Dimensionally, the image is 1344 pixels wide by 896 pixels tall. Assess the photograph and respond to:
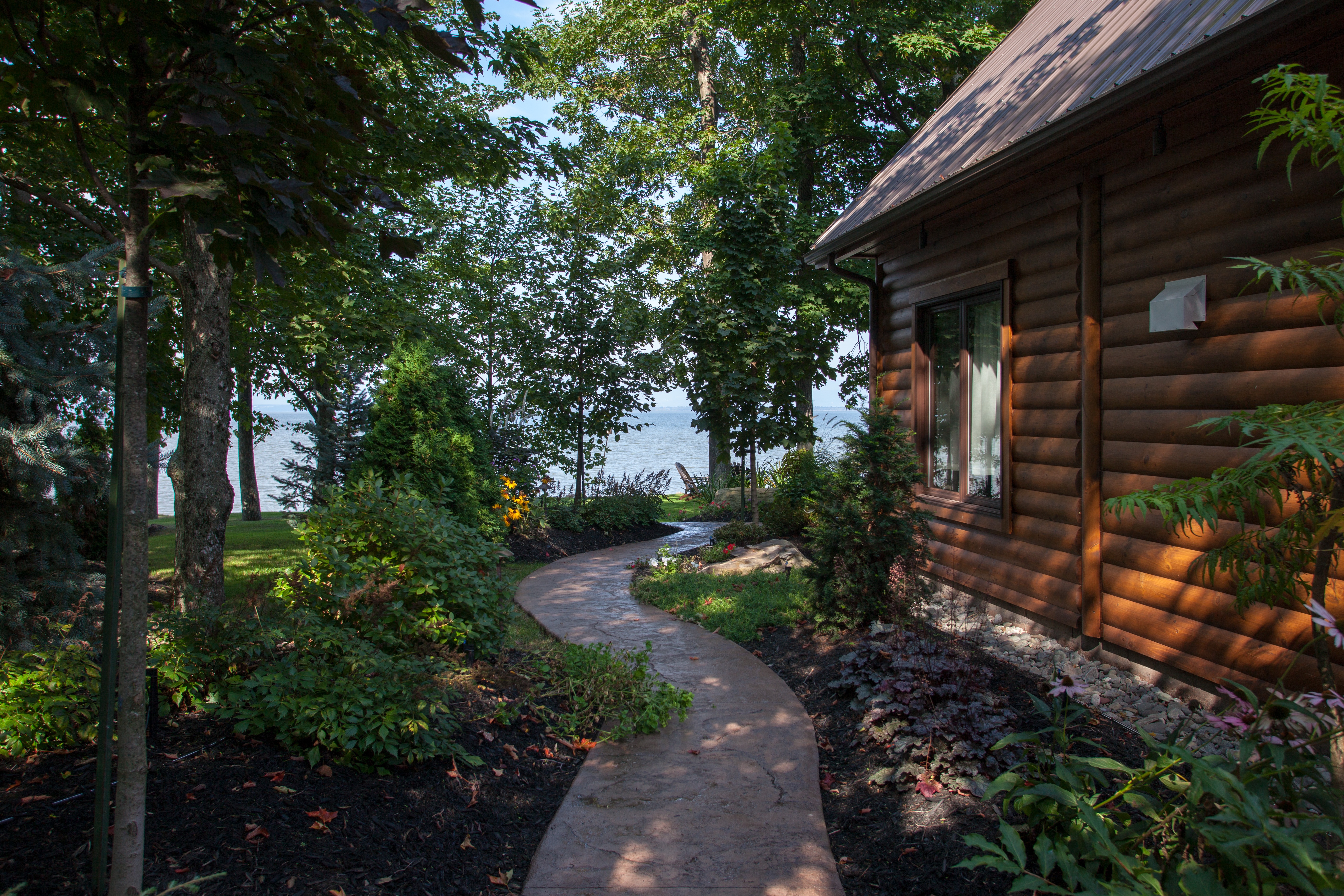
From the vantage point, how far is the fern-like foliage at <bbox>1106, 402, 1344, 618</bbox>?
75.3 inches

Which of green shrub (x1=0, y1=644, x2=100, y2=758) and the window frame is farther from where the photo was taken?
the window frame

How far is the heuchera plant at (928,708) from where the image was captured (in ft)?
10.2

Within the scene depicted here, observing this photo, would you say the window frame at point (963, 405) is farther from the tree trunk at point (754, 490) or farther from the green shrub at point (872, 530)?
the tree trunk at point (754, 490)

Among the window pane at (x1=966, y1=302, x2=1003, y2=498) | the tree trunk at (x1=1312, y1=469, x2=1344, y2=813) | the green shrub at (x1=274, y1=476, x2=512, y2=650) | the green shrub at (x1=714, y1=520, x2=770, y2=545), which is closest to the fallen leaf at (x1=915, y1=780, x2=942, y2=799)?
the tree trunk at (x1=1312, y1=469, x2=1344, y2=813)

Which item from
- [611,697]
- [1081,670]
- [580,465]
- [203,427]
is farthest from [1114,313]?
[580,465]

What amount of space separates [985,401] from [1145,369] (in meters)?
1.91

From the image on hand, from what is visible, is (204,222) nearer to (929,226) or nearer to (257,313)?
(929,226)

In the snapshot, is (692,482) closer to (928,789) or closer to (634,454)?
(928,789)

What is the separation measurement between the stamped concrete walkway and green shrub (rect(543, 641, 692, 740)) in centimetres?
9

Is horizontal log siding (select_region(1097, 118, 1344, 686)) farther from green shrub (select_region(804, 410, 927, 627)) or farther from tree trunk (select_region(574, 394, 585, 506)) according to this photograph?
tree trunk (select_region(574, 394, 585, 506))

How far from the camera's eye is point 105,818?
2045 millimetres

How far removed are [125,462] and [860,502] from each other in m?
4.21

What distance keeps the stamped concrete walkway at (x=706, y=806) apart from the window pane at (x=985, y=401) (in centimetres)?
263

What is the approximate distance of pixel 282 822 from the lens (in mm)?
2537
